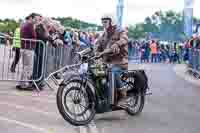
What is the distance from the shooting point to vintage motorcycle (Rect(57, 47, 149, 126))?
8.34 metres

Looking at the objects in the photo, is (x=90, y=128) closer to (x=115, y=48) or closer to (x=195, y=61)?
(x=115, y=48)

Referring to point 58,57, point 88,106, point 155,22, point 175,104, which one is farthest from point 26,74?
point 155,22

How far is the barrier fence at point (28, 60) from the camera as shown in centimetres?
1265

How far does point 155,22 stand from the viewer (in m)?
118

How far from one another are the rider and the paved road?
62cm

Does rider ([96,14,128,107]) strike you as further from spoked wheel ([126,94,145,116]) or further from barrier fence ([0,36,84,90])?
Result: barrier fence ([0,36,84,90])

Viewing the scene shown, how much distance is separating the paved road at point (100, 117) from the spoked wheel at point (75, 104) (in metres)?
0.16

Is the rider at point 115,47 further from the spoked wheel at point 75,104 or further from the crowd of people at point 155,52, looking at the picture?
the crowd of people at point 155,52

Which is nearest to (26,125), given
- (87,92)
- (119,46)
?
(87,92)

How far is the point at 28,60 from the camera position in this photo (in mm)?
12562

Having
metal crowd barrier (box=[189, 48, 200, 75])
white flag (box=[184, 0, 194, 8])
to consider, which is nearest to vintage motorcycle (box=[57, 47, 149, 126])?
metal crowd barrier (box=[189, 48, 200, 75])

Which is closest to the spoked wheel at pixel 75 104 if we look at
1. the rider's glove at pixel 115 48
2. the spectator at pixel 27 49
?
the rider's glove at pixel 115 48

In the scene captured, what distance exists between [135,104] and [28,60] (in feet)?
11.8

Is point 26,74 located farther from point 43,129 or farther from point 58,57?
point 43,129
